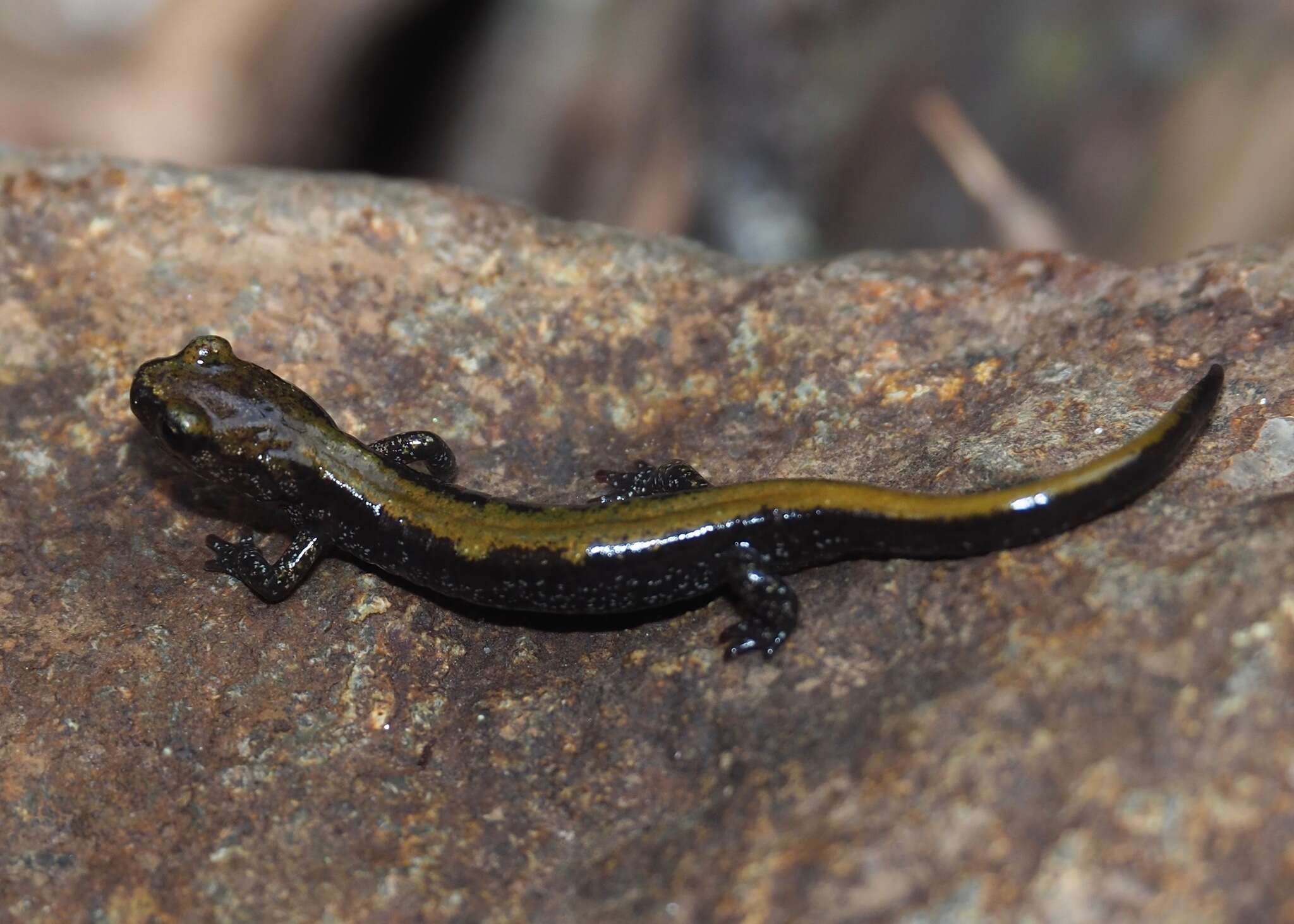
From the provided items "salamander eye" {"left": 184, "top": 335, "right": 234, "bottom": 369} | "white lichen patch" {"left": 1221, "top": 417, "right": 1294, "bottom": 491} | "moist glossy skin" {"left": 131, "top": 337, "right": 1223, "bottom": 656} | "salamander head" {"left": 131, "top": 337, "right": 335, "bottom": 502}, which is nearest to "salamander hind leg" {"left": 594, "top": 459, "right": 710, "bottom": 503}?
"moist glossy skin" {"left": 131, "top": 337, "right": 1223, "bottom": 656}

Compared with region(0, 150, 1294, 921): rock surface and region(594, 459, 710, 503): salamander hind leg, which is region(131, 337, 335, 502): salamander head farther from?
region(594, 459, 710, 503): salamander hind leg

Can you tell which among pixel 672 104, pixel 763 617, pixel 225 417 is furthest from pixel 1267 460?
pixel 672 104

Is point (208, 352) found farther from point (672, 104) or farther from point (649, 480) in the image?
point (672, 104)

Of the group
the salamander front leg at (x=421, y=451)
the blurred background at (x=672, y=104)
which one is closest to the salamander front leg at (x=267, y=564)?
the salamander front leg at (x=421, y=451)

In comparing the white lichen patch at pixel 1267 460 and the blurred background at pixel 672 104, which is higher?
the white lichen patch at pixel 1267 460

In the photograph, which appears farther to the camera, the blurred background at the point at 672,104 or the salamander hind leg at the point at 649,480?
the blurred background at the point at 672,104

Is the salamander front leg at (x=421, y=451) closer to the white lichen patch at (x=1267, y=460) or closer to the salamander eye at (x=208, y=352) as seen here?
the salamander eye at (x=208, y=352)
